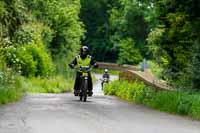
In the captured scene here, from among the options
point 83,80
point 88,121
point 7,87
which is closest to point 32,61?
point 7,87

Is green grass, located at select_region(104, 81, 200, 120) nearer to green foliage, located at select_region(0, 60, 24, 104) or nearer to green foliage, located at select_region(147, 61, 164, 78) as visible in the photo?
green foliage, located at select_region(147, 61, 164, 78)

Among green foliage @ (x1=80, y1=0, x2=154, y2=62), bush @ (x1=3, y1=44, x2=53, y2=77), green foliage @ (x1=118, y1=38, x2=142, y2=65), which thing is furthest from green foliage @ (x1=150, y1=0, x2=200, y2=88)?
green foliage @ (x1=118, y1=38, x2=142, y2=65)

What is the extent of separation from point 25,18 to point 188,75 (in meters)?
10.8

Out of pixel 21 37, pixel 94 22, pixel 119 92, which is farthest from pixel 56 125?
pixel 94 22

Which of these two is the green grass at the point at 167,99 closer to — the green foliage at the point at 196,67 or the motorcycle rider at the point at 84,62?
the green foliage at the point at 196,67

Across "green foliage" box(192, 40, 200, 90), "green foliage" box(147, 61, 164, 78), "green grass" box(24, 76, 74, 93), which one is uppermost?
"green foliage" box(192, 40, 200, 90)

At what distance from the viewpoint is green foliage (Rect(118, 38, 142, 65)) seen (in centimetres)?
8238

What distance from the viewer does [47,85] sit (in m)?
39.5

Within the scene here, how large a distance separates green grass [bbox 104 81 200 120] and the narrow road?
437 millimetres

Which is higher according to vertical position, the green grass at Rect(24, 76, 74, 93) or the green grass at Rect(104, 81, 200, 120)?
the green grass at Rect(104, 81, 200, 120)

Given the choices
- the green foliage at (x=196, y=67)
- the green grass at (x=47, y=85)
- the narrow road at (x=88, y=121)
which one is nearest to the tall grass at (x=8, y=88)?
the narrow road at (x=88, y=121)

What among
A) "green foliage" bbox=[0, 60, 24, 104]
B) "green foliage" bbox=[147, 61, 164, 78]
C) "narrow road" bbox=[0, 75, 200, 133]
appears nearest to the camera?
"narrow road" bbox=[0, 75, 200, 133]

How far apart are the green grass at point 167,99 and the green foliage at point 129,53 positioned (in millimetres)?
57257

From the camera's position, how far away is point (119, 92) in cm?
2789
